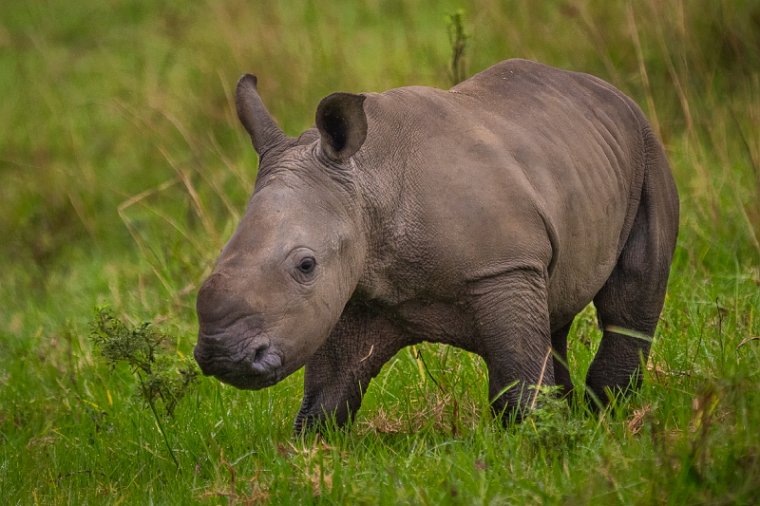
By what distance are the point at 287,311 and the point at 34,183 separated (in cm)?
675

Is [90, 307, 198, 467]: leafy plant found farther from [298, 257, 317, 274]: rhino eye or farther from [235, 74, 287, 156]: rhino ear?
[298, 257, 317, 274]: rhino eye

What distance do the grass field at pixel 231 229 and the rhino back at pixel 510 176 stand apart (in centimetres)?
57

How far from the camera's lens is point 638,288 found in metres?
5.35

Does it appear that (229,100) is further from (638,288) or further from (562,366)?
(638,288)

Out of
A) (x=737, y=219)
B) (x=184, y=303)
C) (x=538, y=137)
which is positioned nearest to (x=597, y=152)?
(x=538, y=137)

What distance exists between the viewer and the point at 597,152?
16.8 ft

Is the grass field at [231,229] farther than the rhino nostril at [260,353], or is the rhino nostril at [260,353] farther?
the grass field at [231,229]

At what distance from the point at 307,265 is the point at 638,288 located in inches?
66.9

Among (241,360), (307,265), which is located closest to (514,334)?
(307,265)

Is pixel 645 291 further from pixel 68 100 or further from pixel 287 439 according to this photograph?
pixel 68 100

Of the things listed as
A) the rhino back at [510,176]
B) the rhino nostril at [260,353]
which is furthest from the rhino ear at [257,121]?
the rhino nostril at [260,353]

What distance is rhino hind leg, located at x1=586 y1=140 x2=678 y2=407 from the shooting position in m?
5.33

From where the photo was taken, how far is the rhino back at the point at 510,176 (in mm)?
4520

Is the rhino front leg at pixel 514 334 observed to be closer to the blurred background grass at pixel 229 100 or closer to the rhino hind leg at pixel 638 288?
the rhino hind leg at pixel 638 288
